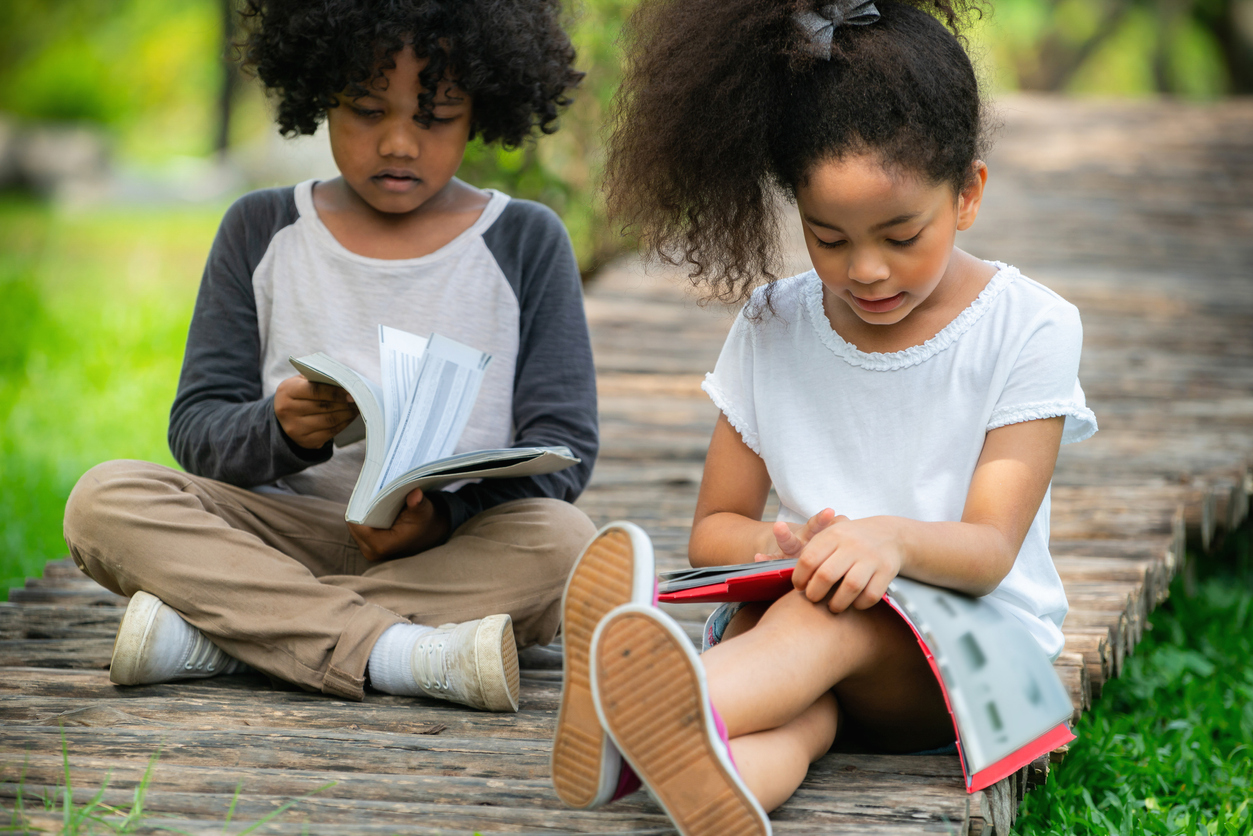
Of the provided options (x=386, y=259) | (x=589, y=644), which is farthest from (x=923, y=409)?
(x=386, y=259)

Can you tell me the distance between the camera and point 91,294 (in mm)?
7828

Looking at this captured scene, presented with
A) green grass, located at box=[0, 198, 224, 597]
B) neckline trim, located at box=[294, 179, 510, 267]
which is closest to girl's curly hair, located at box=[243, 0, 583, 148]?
Result: neckline trim, located at box=[294, 179, 510, 267]

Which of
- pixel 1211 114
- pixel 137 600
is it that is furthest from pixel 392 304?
pixel 1211 114

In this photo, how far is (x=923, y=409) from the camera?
1.86 metres

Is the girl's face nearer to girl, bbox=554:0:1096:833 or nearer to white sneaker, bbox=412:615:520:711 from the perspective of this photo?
girl, bbox=554:0:1096:833

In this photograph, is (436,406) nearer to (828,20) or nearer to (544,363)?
(544,363)

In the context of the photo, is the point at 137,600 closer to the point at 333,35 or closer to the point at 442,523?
the point at 442,523

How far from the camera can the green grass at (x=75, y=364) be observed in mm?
3994

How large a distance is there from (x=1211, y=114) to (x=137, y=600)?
373 inches

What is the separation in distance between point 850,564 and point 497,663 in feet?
2.20

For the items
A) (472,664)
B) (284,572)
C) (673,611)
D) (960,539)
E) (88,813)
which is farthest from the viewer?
(673,611)

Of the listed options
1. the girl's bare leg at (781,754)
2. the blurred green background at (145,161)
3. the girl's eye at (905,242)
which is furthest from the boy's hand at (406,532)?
the blurred green background at (145,161)

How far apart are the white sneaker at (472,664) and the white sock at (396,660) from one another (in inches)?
0.8

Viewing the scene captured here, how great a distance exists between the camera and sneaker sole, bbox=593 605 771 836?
1.41 metres
